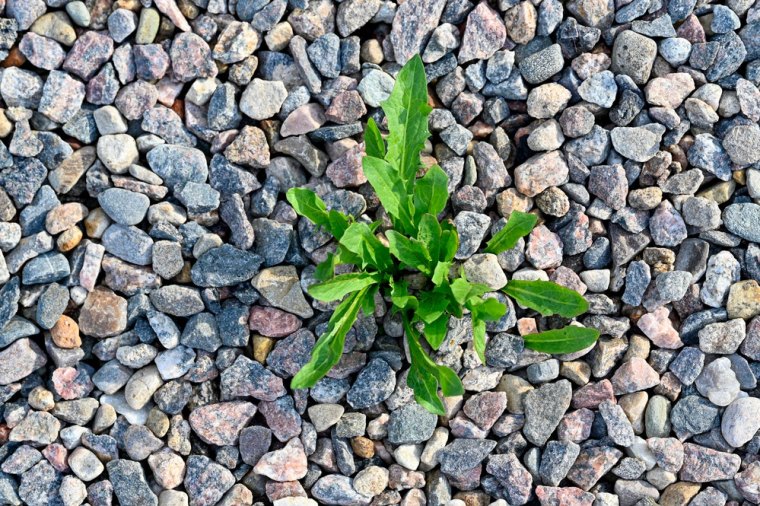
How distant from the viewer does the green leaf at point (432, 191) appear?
3057 millimetres

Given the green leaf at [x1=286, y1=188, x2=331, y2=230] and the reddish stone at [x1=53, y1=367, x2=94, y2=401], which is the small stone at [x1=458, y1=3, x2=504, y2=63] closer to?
the green leaf at [x1=286, y1=188, x2=331, y2=230]

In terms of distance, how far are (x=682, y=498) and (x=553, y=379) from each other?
650 mm

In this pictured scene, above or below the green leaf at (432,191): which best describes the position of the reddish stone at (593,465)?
below

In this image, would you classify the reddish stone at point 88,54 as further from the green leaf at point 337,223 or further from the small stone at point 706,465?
the small stone at point 706,465

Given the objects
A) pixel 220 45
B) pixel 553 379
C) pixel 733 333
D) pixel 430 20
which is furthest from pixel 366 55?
pixel 733 333

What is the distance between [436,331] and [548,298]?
43cm

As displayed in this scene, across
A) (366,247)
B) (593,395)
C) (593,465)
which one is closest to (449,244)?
(366,247)

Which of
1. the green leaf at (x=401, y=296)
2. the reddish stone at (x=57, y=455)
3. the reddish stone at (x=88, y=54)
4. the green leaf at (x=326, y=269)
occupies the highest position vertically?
the reddish stone at (x=88, y=54)

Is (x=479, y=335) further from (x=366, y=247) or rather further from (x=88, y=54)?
(x=88, y=54)

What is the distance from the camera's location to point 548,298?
10.2 ft

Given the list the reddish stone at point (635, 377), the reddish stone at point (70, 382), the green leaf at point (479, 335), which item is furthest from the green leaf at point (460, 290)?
the reddish stone at point (70, 382)

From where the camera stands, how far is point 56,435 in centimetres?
326

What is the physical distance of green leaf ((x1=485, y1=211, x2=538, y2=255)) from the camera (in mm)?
3086

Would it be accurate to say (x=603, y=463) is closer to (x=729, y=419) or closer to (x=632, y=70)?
(x=729, y=419)
